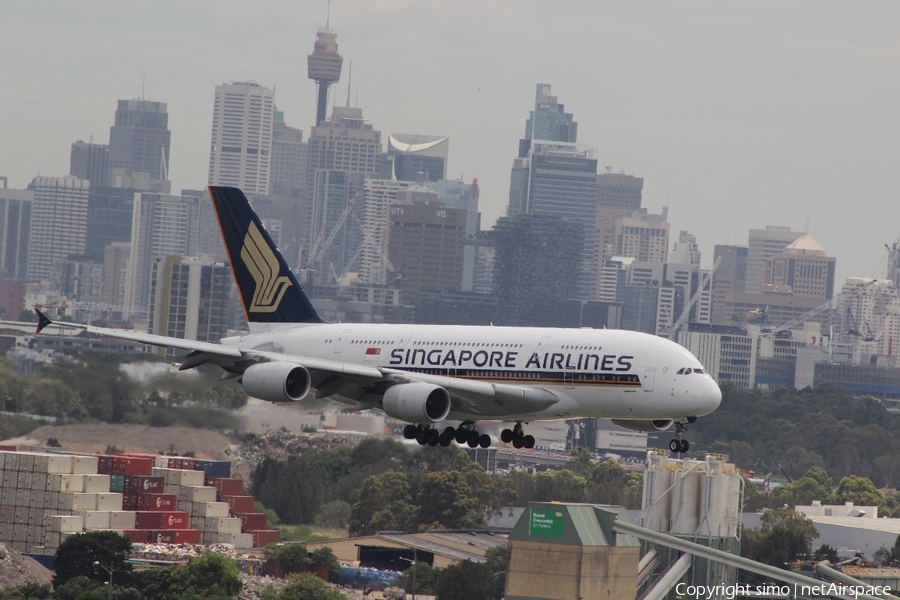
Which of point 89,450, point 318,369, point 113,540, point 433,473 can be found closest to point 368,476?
point 433,473

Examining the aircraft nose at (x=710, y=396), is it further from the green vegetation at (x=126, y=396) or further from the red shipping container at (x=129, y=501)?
the red shipping container at (x=129, y=501)

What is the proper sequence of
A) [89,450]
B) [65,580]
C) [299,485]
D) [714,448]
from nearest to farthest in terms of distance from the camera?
[65,580], [89,450], [299,485], [714,448]

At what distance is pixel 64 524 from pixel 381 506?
2827 cm

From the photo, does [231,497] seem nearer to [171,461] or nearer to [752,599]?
[171,461]

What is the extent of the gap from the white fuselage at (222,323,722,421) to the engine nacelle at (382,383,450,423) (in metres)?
2.04

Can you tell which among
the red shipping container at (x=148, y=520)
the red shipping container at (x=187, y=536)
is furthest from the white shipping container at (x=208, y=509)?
the red shipping container at (x=148, y=520)

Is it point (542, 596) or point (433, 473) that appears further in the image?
point (433, 473)

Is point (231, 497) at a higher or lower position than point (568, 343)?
lower

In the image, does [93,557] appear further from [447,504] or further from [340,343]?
[340,343]

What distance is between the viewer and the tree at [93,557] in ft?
329

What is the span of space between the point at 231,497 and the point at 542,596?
43.4 meters

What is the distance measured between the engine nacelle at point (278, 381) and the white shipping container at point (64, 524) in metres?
48.0

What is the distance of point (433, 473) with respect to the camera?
13300cm

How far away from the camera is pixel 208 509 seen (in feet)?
388
